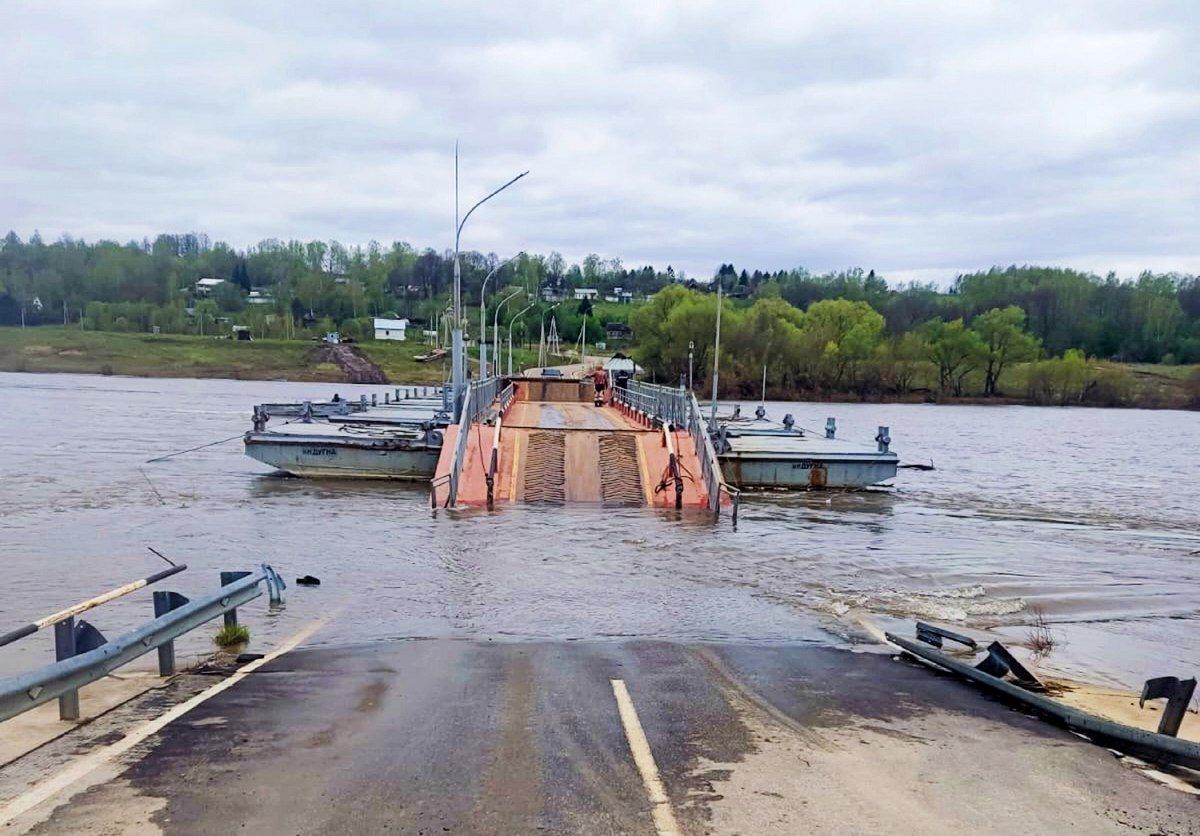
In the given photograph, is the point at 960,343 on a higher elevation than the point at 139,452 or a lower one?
higher

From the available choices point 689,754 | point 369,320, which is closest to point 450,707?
point 689,754

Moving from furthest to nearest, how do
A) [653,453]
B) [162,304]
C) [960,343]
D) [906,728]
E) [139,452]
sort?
[162,304] → [960,343] → [139,452] → [653,453] → [906,728]

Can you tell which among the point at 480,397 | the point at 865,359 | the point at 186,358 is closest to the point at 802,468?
the point at 480,397

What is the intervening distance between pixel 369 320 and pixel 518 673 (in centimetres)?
16881

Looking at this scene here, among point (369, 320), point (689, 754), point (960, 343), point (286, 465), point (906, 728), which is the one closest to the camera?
point (689, 754)

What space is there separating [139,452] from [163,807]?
3690 cm

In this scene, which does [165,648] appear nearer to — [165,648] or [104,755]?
[165,648]

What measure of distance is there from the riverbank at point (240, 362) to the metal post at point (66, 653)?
112 meters

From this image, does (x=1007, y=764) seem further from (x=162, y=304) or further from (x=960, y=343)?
(x=162, y=304)

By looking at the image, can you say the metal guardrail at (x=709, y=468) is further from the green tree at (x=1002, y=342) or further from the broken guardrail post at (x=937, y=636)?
the green tree at (x=1002, y=342)

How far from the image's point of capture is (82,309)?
176 m

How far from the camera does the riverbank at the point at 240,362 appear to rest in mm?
116125

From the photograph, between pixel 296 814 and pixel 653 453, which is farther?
pixel 653 453

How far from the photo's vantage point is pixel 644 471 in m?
22.2
